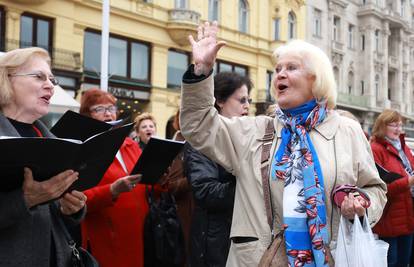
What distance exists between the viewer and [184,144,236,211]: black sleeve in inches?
Answer: 130

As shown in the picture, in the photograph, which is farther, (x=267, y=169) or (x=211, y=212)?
(x=211, y=212)

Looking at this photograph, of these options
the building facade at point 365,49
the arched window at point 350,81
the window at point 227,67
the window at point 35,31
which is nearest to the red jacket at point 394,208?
→ the window at point 35,31

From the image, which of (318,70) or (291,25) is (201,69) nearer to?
(318,70)

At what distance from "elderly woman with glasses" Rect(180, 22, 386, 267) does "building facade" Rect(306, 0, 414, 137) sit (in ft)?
98.9

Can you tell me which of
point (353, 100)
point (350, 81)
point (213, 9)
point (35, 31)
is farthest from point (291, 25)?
point (35, 31)

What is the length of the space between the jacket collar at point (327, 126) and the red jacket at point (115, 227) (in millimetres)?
1534

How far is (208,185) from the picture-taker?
11.1 ft

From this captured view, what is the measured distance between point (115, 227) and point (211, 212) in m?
0.88

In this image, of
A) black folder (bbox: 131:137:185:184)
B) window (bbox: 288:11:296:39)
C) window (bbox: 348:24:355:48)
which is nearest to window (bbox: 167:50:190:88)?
window (bbox: 288:11:296:39)

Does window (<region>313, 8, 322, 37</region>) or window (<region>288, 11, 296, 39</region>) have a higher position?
window (<region>313, 8, 322, 37</region>)

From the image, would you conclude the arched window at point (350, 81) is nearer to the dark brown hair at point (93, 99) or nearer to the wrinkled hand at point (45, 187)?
the dark brown hair at point (93, 99)

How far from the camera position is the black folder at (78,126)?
127 inches

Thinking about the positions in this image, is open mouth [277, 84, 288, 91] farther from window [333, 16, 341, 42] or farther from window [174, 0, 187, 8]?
window [333, 16, 341, 42]

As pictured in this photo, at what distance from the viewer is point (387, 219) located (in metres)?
5.45
